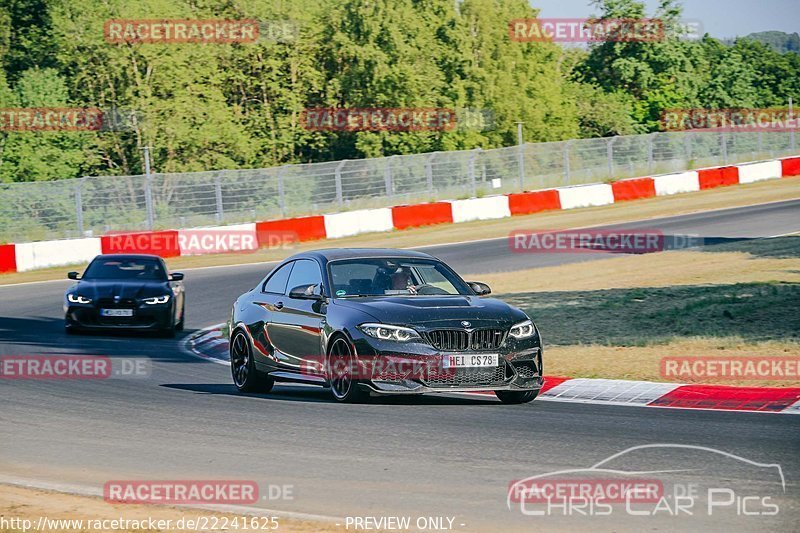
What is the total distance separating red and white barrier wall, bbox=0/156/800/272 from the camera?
35219 millimetres

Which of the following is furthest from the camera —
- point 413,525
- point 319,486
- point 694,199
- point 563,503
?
point 694,199

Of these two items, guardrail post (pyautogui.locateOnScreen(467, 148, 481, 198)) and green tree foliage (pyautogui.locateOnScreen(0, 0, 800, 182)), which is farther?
green tree foliage (pyautogui.locateOnScreen(0, 0, 800, 182))

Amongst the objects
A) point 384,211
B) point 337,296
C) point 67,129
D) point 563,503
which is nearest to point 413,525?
point 563,503

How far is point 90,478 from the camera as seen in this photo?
349 inches

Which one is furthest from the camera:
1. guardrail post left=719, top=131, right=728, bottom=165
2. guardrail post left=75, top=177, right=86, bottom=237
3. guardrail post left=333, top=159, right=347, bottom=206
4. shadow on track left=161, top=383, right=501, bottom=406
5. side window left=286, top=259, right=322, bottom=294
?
guardrail post left=719, top=131, right=728, bottom=165

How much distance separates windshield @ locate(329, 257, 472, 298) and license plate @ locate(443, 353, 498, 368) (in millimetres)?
1286

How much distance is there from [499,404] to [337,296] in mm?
1888

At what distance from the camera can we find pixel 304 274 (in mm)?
13391

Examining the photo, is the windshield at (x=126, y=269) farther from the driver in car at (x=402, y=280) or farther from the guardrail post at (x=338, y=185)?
the guardrail post at (x=338, y=185)

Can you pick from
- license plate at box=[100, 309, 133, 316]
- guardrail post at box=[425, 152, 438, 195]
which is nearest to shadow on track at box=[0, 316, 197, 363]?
license plate at box=[100, 309, 133, 316]

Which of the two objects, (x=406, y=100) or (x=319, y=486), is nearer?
(x=319, y=486)

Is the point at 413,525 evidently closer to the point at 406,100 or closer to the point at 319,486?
the point at 319,486

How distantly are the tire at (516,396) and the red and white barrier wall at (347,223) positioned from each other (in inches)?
963

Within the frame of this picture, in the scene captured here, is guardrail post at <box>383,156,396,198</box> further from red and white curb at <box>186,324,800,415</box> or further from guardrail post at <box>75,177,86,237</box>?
red and white curb at <box>186,324,800,415</box>
